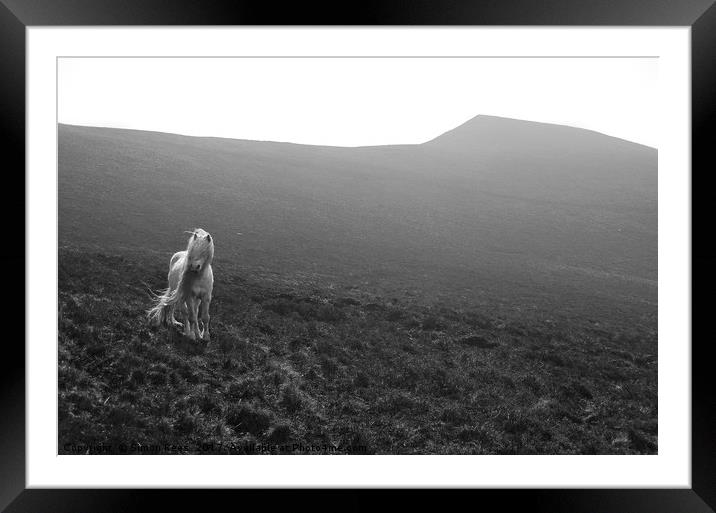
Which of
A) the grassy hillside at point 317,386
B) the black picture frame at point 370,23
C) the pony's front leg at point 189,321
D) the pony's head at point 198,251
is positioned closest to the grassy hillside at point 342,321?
the grassy hillside at point 317,386

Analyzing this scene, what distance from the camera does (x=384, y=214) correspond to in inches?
1417

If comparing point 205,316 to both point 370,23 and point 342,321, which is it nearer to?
point 342,321

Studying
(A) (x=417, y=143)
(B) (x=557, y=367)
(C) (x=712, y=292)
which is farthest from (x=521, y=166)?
(C) (x=712, y=292)

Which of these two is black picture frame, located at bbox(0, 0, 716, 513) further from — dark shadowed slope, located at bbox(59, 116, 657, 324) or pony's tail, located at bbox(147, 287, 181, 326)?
dark shadowed slope, located at bbox(59, 116, 657, 324)

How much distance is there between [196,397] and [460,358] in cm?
691

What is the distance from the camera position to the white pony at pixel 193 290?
774cm

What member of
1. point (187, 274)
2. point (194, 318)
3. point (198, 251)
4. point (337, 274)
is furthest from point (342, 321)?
point (337, 274)

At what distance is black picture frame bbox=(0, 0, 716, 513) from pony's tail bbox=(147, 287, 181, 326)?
265cm

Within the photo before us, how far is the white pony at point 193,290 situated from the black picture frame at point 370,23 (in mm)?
2628

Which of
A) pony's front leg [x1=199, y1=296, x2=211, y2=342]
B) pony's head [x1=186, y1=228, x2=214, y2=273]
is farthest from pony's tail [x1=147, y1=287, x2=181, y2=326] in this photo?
pony's head [x1=186, y1=228, x2=214, y2=273]

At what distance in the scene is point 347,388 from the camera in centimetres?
845

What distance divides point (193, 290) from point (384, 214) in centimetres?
2888

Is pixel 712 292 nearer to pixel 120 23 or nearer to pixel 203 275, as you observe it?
pixel 203 275

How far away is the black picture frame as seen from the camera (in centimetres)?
555
